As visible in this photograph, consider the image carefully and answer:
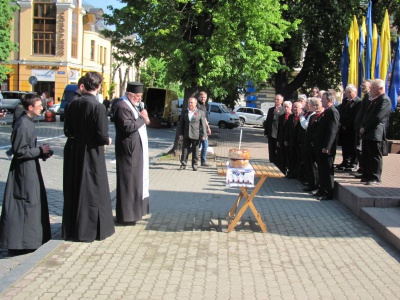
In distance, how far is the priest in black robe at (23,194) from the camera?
6121mm

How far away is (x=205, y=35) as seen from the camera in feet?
54.3

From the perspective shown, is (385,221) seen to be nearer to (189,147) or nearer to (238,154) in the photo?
(238,154)

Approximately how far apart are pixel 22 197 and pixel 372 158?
20.7ft

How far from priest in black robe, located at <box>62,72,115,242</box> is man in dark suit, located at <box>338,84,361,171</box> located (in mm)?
7075

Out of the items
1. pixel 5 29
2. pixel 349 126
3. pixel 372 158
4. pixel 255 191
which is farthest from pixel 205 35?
pixel 5 29

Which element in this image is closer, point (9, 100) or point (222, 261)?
point (222, 261)

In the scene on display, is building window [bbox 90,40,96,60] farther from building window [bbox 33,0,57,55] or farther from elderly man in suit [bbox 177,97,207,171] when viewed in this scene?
elderly man in suit [bbox 177,97,207,171]

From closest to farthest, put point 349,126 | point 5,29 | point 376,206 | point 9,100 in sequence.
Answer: point 376,206 → point 349,126 → point 5,29 → point 9,100

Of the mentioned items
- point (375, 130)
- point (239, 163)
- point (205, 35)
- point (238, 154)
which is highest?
point (205, 35)

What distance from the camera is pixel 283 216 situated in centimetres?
848

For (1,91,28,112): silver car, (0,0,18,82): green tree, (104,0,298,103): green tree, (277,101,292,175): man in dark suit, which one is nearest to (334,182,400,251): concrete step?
(277,101,292,175): man in dark suit

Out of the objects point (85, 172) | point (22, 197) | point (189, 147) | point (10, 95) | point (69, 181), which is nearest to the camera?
point (22, 197)

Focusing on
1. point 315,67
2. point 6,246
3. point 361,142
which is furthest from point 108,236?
point 315,67

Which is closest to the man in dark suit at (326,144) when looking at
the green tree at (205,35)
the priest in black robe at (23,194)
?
the priest in black robe at (23,194)
